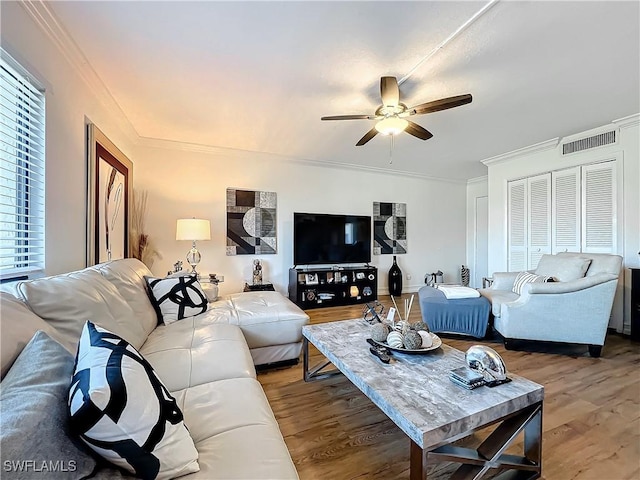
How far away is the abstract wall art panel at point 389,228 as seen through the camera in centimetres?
512

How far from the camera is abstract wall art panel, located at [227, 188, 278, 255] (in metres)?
4.12

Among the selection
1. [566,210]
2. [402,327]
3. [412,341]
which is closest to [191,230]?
[402,327]

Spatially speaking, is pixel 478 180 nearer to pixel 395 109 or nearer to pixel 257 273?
pixel 395 109

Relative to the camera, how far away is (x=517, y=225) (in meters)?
4.23

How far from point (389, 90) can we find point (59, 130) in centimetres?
229

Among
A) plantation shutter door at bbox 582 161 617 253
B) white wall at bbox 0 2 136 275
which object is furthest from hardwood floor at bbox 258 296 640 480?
white wall at bbox 0 2 136 275

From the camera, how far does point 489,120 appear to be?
304 centimetres

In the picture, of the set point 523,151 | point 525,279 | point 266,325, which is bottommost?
point 266,325

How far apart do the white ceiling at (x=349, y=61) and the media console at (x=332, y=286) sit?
2057mm

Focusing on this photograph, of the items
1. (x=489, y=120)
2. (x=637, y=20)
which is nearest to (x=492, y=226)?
(x=489, y=120)

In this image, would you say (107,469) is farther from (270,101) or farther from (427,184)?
(427,184)

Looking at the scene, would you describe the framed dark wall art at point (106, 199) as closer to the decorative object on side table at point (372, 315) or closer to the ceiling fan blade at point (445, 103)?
the decorative object on side table at point (372, 315)

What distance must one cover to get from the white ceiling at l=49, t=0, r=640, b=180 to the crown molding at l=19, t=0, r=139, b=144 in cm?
4

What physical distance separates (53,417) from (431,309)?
2.87 meters
